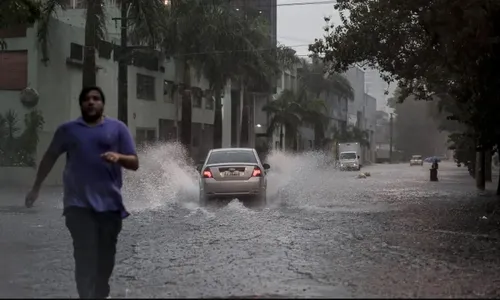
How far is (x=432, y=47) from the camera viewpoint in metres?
17.0

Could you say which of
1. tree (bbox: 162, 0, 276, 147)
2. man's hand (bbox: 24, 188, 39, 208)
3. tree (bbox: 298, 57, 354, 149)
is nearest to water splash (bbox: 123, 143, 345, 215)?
tree (bbox: 162, 0, 276, 147)

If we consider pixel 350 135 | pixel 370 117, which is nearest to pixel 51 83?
pixel 350 135

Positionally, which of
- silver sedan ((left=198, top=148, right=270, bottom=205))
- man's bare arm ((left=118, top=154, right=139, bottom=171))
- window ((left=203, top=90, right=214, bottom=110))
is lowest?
silver sedan ((left=198, top=148, right=270, bottom=205))

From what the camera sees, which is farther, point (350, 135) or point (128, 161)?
point (350, 135)

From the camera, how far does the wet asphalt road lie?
24.1 ft

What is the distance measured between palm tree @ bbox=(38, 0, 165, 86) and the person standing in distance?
64.6 feet

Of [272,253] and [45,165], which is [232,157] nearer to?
[272,253]

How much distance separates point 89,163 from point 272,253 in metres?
4.87

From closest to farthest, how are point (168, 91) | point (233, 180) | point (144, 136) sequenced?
point (233, 180)
point (144, 136)
point (168, 91)

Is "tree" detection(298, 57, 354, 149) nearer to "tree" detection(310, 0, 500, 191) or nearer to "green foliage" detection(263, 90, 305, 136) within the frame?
"green foliage" detection(263, 90, 305, 136)

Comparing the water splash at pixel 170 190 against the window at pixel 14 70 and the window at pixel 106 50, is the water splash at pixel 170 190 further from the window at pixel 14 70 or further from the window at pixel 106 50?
the window at pixel 14 70

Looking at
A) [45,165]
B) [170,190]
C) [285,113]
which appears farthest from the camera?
[285,113]

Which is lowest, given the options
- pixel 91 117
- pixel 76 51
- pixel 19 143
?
pixel 19 143

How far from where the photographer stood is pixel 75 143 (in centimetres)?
588
